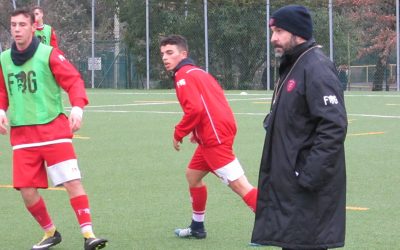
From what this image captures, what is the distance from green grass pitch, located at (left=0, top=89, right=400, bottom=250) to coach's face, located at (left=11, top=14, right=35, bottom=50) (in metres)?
1.74

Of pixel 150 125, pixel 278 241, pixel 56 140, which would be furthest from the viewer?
pixel 150 125

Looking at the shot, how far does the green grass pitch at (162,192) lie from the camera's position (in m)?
8.90

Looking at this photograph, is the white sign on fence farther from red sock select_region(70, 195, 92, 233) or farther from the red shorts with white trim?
red sock select_region(70, 195, 92, 233)

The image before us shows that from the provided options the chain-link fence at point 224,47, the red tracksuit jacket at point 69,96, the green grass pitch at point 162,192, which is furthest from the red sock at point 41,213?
the chain-link fence at point 224,47

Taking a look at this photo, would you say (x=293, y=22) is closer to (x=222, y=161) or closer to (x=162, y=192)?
(x=222, y=161)

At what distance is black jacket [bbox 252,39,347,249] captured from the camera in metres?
5.45

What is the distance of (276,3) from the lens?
130 feet

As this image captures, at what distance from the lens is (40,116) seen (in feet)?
26.6

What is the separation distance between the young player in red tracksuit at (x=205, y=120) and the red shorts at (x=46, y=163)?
101 centimetres

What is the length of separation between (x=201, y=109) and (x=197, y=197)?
864 mm

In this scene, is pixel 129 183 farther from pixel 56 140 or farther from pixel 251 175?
pixel 56 140

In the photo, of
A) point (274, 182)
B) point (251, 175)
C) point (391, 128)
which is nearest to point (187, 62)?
point (274, 182)

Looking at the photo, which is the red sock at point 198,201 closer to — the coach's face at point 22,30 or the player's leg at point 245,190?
the player's leg at point 245,190

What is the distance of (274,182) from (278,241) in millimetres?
326
